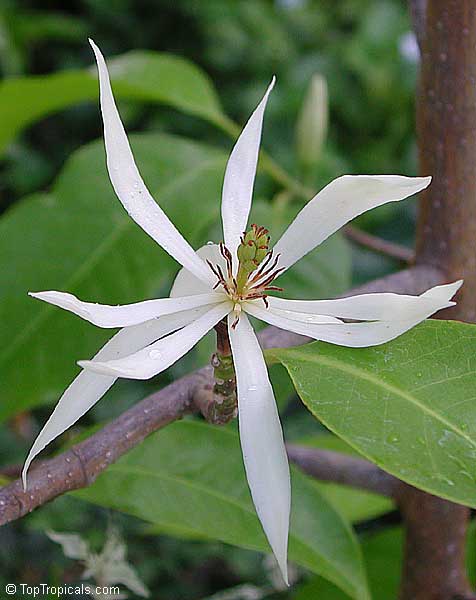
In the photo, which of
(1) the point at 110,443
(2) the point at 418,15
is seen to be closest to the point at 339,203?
(1) the point at 110,443

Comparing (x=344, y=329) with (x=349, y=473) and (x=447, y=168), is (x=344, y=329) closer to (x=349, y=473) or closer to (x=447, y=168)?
(x=447, y=168)

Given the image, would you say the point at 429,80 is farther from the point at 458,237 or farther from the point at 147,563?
the point at 147,563

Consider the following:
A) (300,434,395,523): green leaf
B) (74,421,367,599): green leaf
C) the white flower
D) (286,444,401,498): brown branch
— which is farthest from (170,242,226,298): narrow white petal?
(300,434,395,523): green leaf

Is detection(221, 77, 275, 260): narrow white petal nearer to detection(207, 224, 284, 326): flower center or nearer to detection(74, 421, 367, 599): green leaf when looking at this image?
detection(207, 224, 284, 326): flower center

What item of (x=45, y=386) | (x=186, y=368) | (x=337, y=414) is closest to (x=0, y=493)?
(x=337, y=414)

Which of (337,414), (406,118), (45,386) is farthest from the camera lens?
(406,118)

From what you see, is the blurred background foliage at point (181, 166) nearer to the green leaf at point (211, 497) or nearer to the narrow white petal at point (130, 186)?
the green leaf at point (211, 497)

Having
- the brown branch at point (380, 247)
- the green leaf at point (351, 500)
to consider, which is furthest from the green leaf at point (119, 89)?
the green leaf at point (351, 500)
